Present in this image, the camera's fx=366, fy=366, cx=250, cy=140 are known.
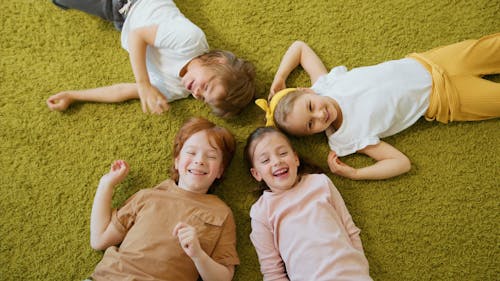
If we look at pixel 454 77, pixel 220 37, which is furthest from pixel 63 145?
pixel 454 77

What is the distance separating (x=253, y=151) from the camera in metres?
1.34

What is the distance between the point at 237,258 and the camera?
4.19 feet

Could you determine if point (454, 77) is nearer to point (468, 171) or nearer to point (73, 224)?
point (468, 171)

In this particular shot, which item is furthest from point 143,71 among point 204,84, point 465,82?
point 465,82

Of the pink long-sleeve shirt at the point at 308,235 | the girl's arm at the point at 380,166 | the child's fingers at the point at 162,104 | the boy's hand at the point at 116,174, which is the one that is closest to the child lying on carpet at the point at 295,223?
the pink long-sleeve shirt at the point at 308,235

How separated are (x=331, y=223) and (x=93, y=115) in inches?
40.5

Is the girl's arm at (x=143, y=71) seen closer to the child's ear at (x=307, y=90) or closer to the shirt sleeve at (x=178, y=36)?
the shirt sleeve at (x=178, y=36)

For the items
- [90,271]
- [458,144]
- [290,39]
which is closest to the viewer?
Result: [90,271]

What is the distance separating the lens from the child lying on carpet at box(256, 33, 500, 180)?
1.39 m

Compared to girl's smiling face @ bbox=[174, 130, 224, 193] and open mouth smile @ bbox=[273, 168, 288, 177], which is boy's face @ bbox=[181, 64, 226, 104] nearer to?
girl's smiling face @ bbox=[174, 130, 224, 193]

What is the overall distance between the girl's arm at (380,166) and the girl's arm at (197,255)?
57 centimetres

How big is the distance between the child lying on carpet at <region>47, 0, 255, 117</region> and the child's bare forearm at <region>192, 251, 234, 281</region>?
56cm

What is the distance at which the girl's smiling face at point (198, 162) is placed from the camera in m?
1.27

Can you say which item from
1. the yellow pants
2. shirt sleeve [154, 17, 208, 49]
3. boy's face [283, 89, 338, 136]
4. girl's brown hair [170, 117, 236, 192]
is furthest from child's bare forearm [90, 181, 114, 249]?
the yellow pants
